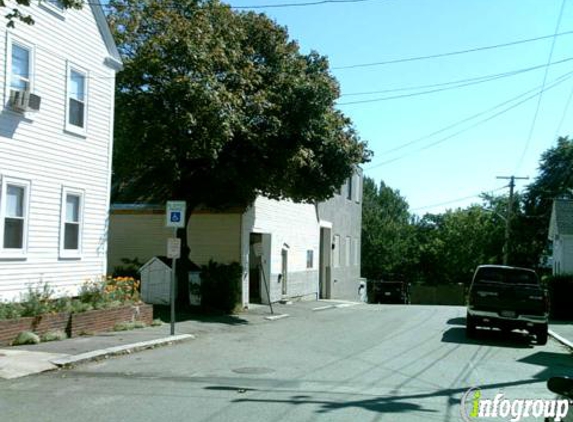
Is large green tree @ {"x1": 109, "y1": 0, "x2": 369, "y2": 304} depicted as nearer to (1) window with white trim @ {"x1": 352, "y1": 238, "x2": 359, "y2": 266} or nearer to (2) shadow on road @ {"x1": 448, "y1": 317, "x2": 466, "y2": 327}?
(2) shadow on road @ {"x1": 448, "y1": 317, "x2": 466, "y2": 327}

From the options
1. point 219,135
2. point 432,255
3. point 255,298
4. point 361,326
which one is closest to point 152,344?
point 219,135

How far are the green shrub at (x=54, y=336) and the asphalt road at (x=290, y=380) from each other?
6.93ft

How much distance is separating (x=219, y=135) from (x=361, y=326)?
23.2 ft

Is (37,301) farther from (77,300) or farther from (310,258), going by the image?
(310,258)

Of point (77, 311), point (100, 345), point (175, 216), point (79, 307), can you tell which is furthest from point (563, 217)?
point (100, 345)

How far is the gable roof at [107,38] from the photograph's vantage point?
17625mm

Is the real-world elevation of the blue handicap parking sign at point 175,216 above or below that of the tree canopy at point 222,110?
below

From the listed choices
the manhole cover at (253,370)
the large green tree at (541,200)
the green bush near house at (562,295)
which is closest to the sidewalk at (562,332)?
the green bush near house at (562,295)

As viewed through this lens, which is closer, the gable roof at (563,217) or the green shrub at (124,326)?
the green shrub at (124,326)

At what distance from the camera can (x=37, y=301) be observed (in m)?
13.7

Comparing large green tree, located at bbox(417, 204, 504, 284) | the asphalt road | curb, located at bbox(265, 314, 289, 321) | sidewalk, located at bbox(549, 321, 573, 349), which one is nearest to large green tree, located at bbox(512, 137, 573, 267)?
large green tree, located at bbox(417, 204, 504, 284)

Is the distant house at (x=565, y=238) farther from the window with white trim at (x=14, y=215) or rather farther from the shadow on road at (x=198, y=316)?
the window with white trim at (x=14, y=215)

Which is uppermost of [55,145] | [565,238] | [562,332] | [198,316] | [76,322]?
[55,145]

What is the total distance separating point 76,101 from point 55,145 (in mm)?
1594
